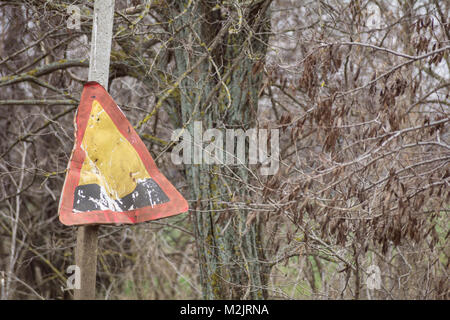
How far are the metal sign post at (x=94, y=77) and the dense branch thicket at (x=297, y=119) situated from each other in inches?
55.2

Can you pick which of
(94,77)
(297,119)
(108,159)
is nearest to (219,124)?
(297,119)

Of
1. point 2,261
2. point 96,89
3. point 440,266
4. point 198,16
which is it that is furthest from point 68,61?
point 2,261

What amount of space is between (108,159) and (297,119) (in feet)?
6.27

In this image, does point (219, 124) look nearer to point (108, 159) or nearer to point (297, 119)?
point (297, 119)

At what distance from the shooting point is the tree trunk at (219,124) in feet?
19.2

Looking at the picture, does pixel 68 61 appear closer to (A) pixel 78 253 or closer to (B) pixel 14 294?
(A) pixel 78 253

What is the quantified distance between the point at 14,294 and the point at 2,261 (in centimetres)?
73

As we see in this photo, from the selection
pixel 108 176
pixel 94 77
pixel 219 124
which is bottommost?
pixel 108 176

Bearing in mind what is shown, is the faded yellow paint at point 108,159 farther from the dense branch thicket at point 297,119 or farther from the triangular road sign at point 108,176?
the dense branch thicket at point 297,119

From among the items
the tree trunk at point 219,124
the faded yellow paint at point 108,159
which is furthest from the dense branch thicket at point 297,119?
the faded yellow paint at point 108,159

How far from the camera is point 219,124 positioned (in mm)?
5926

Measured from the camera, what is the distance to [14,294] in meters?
10.8

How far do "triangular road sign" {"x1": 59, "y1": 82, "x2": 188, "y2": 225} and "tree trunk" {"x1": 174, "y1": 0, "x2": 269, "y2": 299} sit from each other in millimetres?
2523

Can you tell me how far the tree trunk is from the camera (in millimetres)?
5852
